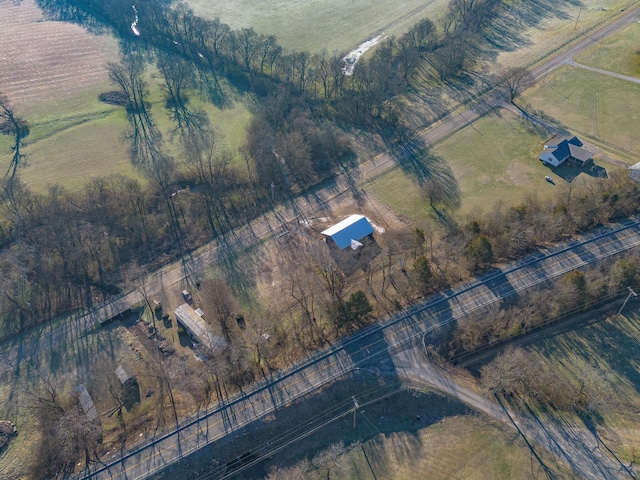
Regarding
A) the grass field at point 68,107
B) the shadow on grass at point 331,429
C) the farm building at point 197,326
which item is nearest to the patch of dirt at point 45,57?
the grass field at point 68,107

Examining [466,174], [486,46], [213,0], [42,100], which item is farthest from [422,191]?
[213,0]

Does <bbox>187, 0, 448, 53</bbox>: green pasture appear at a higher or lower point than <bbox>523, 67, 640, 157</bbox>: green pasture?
higher

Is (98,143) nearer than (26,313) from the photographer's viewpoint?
No

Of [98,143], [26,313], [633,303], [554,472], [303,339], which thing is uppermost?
[98,143]

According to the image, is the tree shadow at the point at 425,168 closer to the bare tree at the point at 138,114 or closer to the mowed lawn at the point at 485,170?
the mowed lawn at the point at 485,170

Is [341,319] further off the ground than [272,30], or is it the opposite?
[272,30]

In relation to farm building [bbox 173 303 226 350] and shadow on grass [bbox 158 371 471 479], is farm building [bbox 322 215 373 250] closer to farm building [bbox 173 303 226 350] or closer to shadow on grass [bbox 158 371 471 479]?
shadow on grass [bbox 158 371 471 479]

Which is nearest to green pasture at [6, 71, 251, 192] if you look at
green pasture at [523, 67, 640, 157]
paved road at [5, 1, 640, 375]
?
paved road at [5, 1, 640, 375]

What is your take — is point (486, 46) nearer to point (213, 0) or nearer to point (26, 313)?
point (213, 0)
